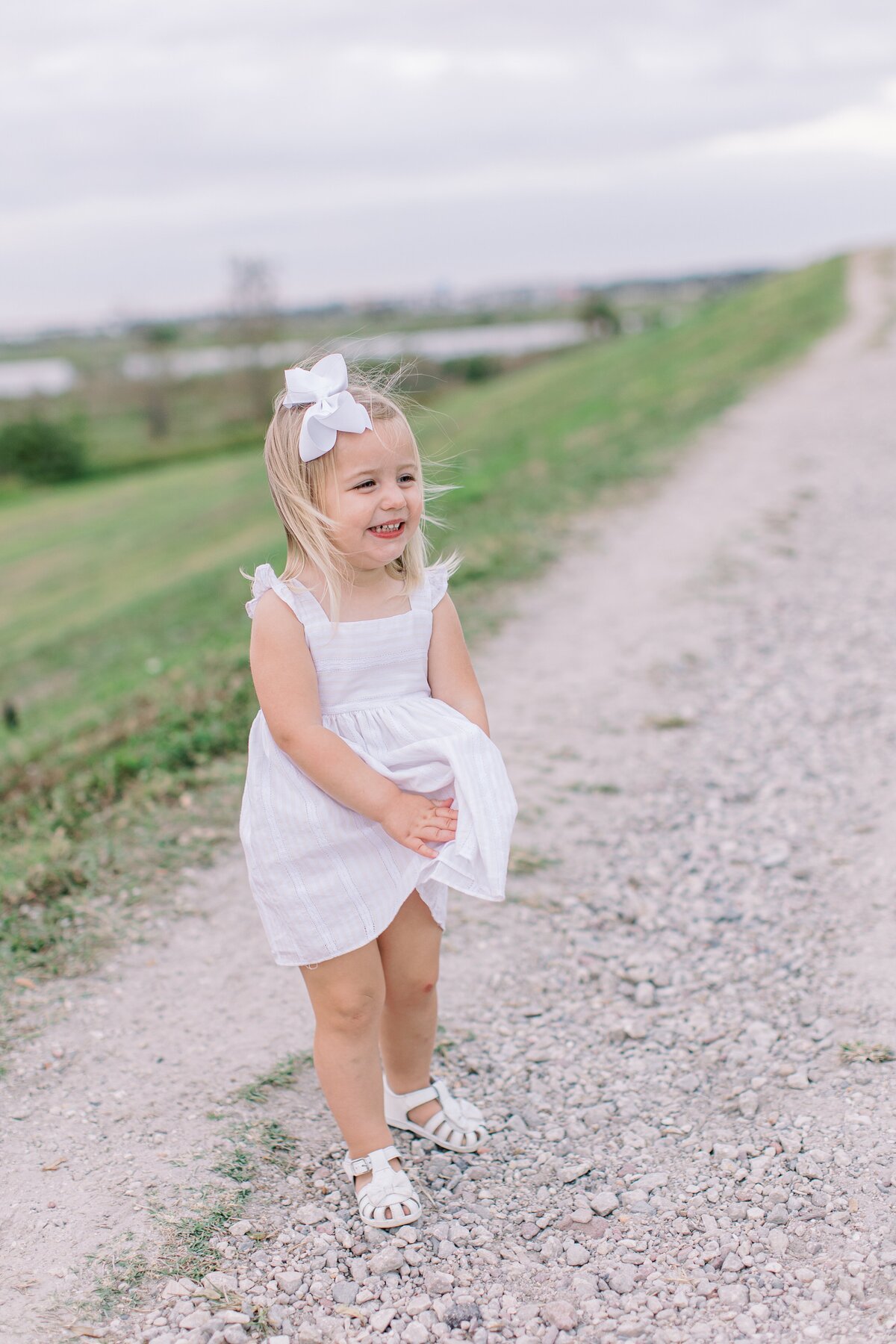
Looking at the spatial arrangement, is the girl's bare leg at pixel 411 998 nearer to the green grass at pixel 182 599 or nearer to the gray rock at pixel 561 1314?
the gray rock at pixel 561 1314

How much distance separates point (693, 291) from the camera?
287ft

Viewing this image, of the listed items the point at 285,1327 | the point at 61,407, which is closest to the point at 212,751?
the point at 285,1327

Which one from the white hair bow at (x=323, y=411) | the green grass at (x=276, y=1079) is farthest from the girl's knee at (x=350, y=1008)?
the white hair bow at (x=323, y=411)

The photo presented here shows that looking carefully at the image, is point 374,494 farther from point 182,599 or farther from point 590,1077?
point 182,599

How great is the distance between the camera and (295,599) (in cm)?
236

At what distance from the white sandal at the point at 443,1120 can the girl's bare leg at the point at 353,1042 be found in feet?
0.76

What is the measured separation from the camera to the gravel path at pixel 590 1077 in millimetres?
2246

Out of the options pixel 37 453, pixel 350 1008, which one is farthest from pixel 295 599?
pixel 37 453

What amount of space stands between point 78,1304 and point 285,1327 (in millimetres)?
411

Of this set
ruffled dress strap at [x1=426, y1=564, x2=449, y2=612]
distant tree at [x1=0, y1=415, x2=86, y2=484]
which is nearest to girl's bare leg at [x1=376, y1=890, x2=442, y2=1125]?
ruffled dress strap at [x1=426, y1=564, x2=449, y2=612]

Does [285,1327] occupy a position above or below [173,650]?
above

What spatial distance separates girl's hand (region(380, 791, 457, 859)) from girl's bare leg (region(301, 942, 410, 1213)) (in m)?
0.29

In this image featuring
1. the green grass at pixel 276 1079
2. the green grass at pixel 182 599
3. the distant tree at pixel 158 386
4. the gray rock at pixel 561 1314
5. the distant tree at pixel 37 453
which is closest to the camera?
the gray rock at pixel 561 1314

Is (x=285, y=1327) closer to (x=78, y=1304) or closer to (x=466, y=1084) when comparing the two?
(x=78, y=1304)
